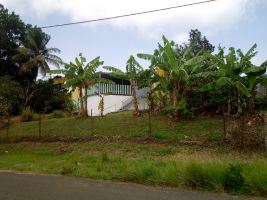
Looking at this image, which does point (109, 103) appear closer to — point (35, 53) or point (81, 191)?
point (35, 53)

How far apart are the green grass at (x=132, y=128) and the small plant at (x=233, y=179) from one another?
7893 mm

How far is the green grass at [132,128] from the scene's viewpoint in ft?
61.7

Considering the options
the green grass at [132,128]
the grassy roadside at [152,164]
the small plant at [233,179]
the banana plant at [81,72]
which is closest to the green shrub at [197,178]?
the grassy roadside at [152,164]

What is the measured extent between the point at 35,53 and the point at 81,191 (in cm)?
3700

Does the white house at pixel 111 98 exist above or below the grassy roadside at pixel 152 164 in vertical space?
above

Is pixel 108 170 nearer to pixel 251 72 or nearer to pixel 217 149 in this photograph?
pixel 217 149

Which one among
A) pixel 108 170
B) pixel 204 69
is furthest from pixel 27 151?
pixel 204 69

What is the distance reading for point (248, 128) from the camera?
15.3 m

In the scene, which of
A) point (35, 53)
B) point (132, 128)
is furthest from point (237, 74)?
point (35, 53)

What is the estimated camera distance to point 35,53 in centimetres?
4478

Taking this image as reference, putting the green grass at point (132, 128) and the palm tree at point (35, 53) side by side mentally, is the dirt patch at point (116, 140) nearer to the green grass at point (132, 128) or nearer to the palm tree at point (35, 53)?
the green grass at point (132, 128)

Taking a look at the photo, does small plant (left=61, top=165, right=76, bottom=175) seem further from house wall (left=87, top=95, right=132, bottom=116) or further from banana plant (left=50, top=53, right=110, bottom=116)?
house wall (left=87, top=95, right=132, bottom=116)

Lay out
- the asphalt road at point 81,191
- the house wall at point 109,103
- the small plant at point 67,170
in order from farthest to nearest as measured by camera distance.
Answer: the house wall at point 109,103 < the small plant at point 67,170 < the asphalt road at point 81,191

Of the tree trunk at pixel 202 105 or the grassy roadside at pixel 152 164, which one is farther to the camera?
the tree trunk at pixel 202 105
